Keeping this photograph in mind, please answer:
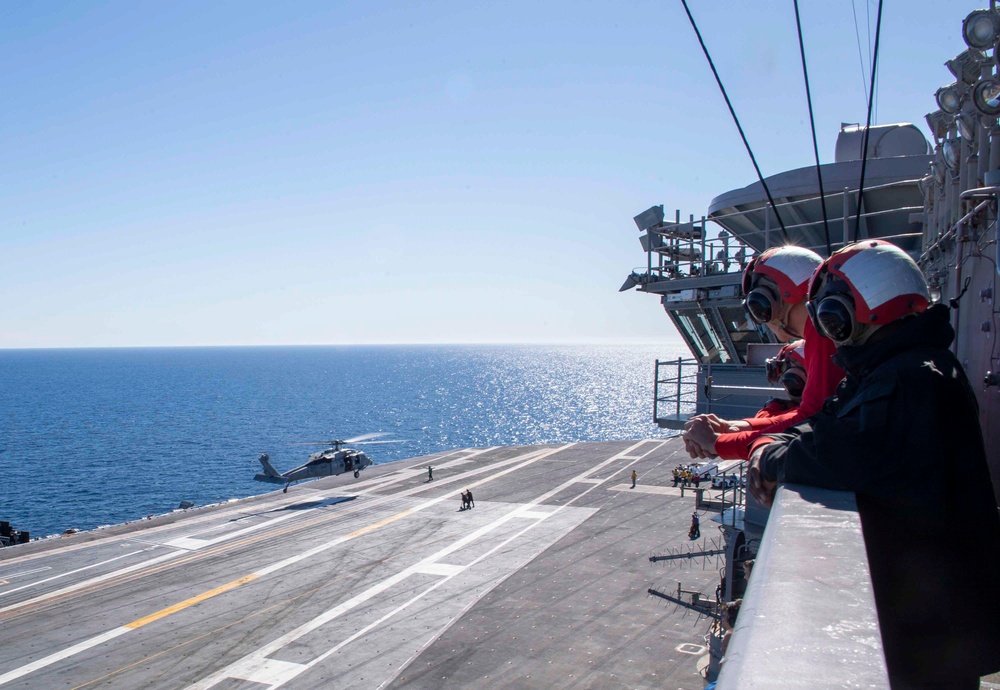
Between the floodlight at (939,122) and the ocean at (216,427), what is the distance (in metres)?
44.8

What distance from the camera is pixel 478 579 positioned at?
24.4 metres

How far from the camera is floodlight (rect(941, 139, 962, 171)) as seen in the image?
7.69m

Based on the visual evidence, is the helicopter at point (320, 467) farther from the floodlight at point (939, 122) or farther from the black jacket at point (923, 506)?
the black jacket at point (923, 506)

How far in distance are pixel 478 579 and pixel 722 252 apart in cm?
1383

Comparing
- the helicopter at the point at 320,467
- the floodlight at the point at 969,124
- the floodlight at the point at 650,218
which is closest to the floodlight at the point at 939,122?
the floodlight at the point at 969,124

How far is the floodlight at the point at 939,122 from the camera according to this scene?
347 inches

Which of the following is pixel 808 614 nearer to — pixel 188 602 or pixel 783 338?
pixel 783 338

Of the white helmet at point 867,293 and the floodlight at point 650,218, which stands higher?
the floodlight at point 650,218

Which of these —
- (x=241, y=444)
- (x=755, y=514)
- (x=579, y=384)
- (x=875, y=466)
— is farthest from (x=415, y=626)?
(x=579, y=384)

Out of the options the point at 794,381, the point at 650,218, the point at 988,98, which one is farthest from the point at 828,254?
the point at 650,218

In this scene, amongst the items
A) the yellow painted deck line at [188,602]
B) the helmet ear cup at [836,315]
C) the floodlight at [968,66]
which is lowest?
the yellow painted deck line at [188,602]

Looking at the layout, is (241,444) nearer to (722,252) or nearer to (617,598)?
(617,598)

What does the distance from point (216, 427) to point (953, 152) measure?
89.0 meters

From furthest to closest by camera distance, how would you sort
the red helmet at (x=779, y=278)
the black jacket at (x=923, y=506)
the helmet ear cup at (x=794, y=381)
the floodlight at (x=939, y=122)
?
the floodlight at (x=939, y=122) < the helmet ear cup at (x=794, y=381) < the red helmet at (x=779, y=278) < the black jacket at (x=923, y=506)
